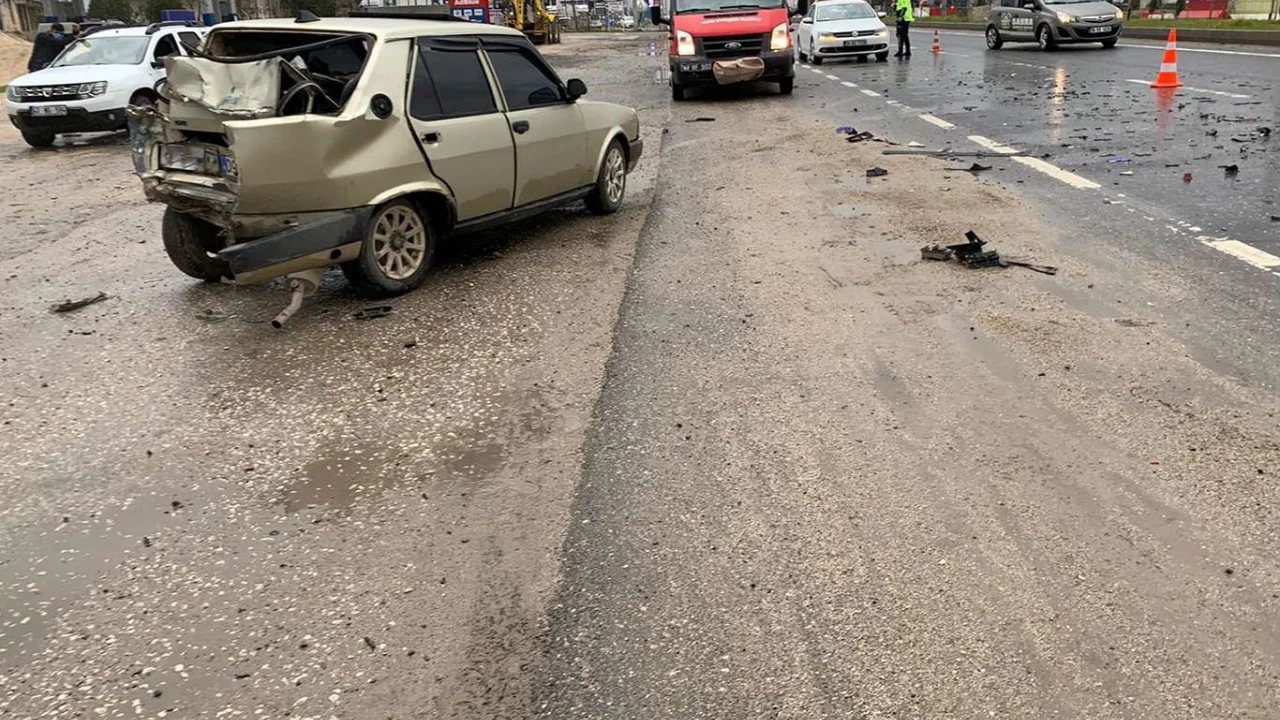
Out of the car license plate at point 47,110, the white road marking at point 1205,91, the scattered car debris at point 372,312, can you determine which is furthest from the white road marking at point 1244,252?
the car license plate at point 47,110

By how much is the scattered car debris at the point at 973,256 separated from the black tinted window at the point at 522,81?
3316 millimetres

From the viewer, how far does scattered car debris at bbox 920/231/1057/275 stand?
6.87m

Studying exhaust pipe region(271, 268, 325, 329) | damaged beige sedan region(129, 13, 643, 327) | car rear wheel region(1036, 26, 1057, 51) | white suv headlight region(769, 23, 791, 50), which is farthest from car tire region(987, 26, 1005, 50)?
exhaust pipe region(271, 268, 325, 329)

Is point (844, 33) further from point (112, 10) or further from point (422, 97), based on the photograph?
point (112, 10)

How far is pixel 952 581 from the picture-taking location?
3.30 metres

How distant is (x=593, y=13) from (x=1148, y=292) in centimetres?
6806

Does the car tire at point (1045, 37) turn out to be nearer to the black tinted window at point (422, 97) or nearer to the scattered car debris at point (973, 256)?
the scattered car debris at point (973, 256)

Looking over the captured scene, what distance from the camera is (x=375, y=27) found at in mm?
6938

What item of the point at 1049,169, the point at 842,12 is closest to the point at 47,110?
the point at 1049,169

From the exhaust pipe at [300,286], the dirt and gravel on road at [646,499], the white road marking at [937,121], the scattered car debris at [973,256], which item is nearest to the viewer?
the dirt and gravel on road at [646,499]

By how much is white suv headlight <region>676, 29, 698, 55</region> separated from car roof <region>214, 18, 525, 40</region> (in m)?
10.5

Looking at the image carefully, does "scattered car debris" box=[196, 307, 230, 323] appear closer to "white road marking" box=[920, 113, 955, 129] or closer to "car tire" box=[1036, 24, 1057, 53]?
"white road marking" box=[920, 113, 955, 129]

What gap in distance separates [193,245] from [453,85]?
2.22 meters

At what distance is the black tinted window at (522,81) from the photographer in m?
7.65
